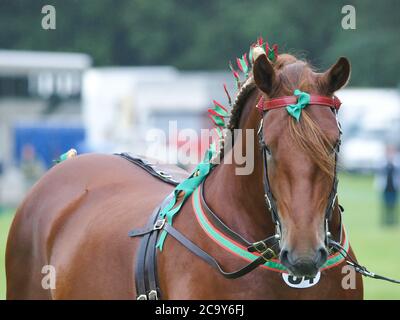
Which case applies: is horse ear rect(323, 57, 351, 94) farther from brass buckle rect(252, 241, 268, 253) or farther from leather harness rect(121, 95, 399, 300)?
brass buckle rect(252, 241, 268, 253)

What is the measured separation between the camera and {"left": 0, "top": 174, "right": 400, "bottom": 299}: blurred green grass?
9.65m

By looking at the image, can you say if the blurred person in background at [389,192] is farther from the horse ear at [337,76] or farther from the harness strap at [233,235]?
the horse ear at [337,76]

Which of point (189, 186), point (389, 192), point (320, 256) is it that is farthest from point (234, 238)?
point (389, 192)

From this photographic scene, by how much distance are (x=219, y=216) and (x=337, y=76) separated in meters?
0.82

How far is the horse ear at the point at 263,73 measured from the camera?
3482 millimetres

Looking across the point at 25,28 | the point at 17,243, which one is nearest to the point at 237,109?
the point at 17,243

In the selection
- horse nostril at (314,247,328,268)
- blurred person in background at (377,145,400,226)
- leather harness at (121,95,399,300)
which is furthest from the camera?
blurred person in background at (377,145,400,226)

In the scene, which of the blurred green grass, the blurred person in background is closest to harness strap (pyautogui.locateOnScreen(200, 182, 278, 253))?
the blurred green grass

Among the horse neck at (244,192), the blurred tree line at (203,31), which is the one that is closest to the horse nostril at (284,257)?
the horse neck at (244,192)

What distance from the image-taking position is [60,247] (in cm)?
485

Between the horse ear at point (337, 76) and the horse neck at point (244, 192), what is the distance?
1.06 ft

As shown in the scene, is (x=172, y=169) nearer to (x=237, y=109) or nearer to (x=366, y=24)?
(x=237, y=109)

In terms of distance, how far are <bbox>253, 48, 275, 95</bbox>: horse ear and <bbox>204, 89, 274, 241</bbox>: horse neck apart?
0.50ft
